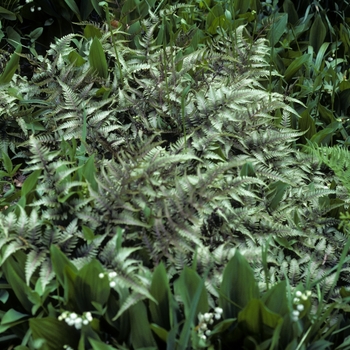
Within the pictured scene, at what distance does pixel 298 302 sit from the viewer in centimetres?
175

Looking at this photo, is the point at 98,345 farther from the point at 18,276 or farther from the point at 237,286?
the point at 237,286

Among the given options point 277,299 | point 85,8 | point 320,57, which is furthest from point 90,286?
point 320,57

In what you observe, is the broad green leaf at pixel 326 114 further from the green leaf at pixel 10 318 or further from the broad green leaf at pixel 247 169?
the green leaf at pixel 10 318

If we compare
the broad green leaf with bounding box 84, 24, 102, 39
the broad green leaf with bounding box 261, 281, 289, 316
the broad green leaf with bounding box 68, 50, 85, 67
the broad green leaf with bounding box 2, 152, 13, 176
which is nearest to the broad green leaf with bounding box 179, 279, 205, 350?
the broad green leaf with bounding box 261, 281, 289, 316

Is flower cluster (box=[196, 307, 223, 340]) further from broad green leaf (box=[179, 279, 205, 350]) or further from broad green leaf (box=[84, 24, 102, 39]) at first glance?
broad green leaf (box=[84, 24, 102, 39])

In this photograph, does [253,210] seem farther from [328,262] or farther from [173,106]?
[173,106]

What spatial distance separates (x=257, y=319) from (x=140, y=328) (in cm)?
38

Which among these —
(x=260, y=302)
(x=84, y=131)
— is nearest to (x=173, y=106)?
(x=84, y=131)

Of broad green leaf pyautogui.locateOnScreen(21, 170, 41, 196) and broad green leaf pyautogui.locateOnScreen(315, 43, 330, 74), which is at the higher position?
broad green leaf pyautogui.locateOnScreen(21, 170, 41, 196)

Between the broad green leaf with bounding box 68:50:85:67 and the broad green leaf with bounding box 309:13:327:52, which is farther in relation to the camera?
the broad green leaf with bounding box 309:13:327:52

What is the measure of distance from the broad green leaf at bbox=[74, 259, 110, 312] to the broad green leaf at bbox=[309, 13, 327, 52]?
2.40 meters

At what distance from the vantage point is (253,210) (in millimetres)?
2191

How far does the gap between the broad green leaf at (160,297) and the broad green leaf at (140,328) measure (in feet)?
0.15

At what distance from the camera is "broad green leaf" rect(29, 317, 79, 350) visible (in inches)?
67.1
